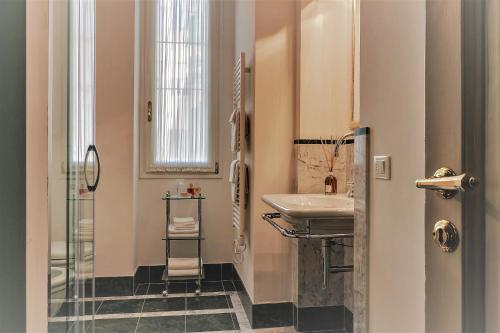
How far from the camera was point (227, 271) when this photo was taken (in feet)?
11.1

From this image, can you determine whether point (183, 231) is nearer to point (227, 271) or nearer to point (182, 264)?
point (182, 264)

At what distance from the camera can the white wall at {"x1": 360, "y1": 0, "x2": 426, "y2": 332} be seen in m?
0.99

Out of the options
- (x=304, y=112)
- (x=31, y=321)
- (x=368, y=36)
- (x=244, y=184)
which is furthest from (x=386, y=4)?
(x=244, y=184)

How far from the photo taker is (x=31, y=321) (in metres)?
0.76

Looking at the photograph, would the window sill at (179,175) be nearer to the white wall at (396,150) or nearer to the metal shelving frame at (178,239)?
the metal shelving frame at (178,239)

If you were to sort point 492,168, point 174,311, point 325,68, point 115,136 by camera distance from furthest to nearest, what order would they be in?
point 115,136
point 174,311
point 325,68
point 492,168

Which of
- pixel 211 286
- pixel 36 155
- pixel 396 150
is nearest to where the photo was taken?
pixel 36 155

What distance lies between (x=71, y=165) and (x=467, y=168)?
123 cm

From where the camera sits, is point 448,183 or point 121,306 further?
point 121,306

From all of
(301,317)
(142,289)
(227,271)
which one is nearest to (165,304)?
(142,289)

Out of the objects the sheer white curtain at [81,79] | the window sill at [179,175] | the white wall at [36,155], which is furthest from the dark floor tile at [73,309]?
the window sill at [179,175]

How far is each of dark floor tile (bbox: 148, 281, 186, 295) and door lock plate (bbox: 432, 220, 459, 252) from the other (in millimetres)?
2751

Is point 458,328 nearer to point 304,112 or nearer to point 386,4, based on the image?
point 386,4

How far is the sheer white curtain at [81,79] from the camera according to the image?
4.20ft
